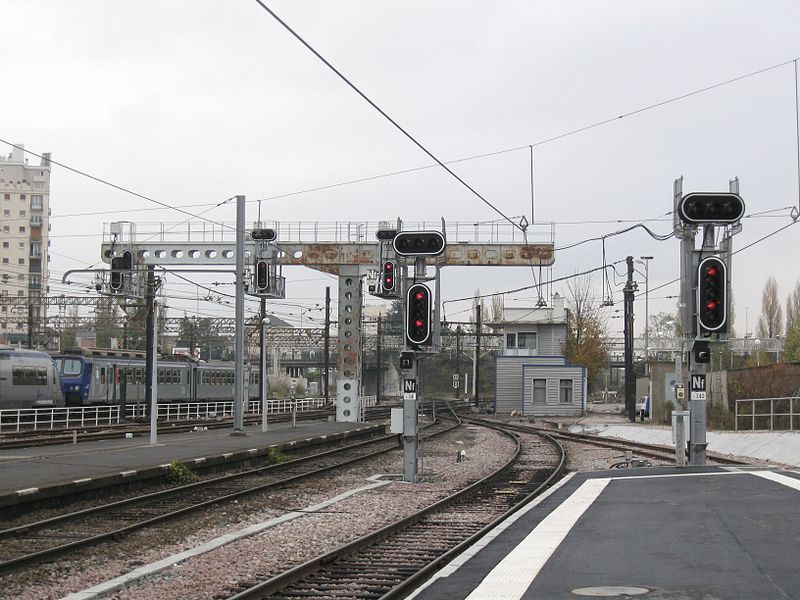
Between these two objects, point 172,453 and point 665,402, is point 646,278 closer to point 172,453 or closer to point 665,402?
point 665,402

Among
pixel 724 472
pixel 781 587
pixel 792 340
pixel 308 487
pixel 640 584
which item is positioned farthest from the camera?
pixel 792 340

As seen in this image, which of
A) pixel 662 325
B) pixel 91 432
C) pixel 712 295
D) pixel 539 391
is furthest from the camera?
pixel 662 325

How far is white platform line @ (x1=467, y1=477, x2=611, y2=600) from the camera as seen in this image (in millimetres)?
7414

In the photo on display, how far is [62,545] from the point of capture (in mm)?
11320

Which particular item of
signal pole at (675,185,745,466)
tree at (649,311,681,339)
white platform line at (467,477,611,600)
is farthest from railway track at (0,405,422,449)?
tree at (649,311,681,339)

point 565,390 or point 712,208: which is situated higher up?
point 712,208

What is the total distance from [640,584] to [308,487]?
499 inches

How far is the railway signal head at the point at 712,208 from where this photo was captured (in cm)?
1697

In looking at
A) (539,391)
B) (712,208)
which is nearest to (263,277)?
(712,208)

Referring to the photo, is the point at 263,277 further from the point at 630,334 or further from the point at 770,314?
the point at 770,314

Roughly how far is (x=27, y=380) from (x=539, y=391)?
3127 centimetres

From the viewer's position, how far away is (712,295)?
16.5m

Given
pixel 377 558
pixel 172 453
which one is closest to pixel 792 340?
pixel 172 453

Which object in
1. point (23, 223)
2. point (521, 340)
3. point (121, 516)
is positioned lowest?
point (121, 516)
